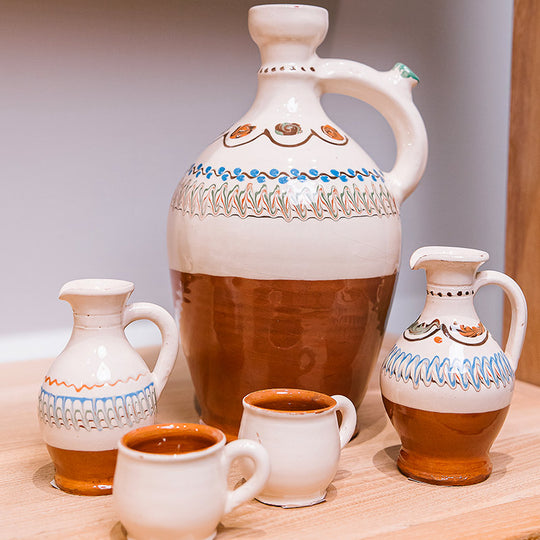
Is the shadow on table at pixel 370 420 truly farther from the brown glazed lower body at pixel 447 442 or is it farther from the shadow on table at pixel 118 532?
the shadow on table at pixel 118 532

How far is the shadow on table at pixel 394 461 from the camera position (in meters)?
0.80

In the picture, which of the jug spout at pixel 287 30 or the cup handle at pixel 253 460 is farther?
the jug spout at pixel 287 30

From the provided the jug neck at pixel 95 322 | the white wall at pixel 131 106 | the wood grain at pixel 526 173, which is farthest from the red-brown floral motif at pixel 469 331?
the white wall at pixel 131 106

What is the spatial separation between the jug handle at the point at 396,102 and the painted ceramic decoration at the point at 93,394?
380 mm

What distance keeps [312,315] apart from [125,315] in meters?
0.20

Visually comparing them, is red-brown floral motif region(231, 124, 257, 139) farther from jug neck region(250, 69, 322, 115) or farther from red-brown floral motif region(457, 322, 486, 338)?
red-brown floral motif region(457, 322, 486, 338)

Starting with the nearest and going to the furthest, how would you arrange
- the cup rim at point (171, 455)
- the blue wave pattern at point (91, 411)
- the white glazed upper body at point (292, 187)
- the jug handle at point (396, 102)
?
the cup rim at point (171, 455) → the blue wave pattern at point (91, 411) → the white glazed upper body at point (292, 187) → the jug handle at point (396, 102)

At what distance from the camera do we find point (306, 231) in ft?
2.69

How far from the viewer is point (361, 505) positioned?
72cm

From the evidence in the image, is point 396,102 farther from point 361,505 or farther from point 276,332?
point 361,505

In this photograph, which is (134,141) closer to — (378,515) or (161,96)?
(161,96)

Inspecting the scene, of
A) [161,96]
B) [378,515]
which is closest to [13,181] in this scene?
[161,96]

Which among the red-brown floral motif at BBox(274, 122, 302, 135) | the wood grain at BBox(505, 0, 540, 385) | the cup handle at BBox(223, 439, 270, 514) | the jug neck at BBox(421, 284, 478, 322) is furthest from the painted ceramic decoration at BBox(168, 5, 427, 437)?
the wood grain at BBox(505, 0, 540, 385)

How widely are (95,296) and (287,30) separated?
1.27ft
